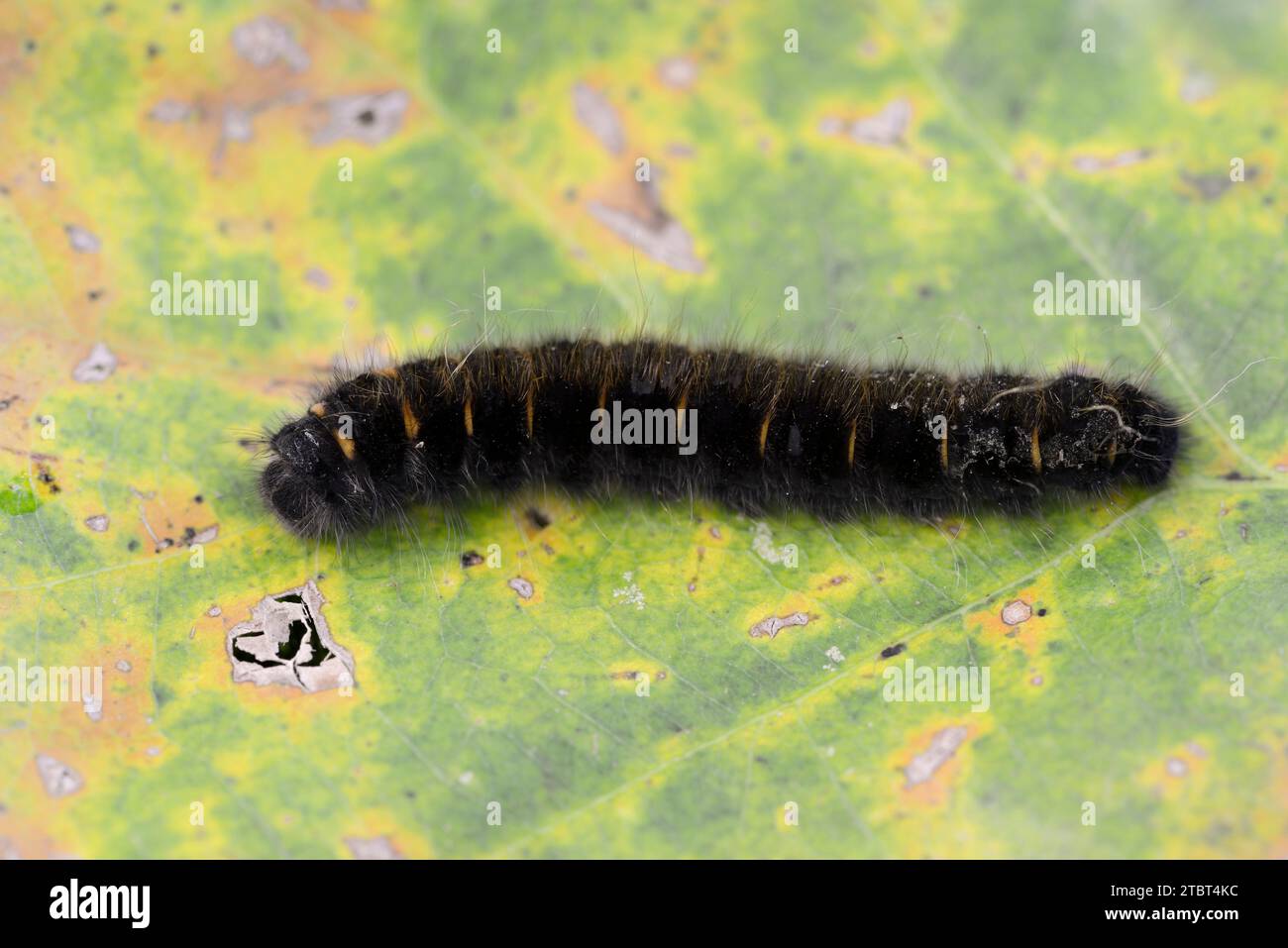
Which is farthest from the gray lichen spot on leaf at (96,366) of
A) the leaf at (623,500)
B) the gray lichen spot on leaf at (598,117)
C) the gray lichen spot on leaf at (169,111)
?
the gray lichen spot on leaf at (598,117)

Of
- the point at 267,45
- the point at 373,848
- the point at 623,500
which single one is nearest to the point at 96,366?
the point at 267,45

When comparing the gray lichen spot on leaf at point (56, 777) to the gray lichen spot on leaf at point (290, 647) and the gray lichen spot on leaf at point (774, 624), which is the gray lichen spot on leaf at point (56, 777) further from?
the gray lichen spot on leaf at point (774, 624)

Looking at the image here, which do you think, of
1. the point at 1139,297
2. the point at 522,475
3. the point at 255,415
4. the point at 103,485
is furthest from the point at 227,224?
the point at 1139,297

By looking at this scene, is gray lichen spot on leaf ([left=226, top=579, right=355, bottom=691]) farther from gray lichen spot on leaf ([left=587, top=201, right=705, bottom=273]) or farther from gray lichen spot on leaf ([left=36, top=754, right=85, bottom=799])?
gray lichen spot on leaf ([left=587, top=201, right=705, bottom=273])

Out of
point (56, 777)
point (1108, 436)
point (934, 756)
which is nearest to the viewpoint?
point (934, 756)

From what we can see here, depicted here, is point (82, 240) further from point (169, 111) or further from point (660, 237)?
point (660, 237)

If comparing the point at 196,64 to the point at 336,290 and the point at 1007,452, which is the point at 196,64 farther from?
the point at 1007,452

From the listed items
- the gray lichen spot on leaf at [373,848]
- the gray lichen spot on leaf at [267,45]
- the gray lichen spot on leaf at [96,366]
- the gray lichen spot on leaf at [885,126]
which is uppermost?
the gray lichen spot on leaf at [267,45]
